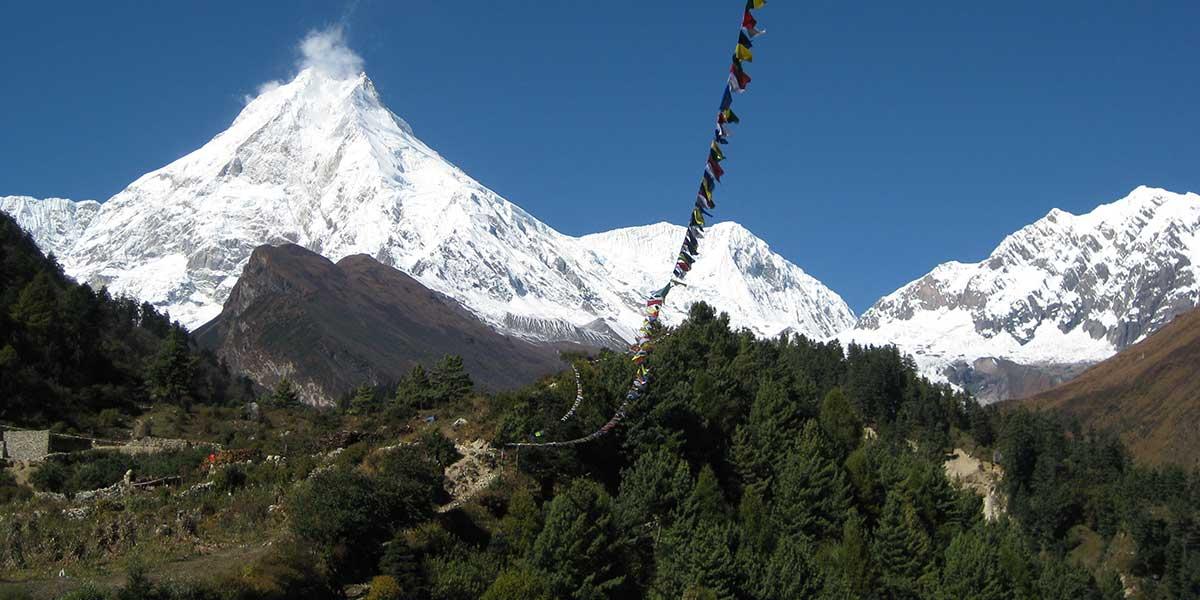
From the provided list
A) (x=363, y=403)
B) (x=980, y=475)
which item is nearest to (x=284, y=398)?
(x=363, y=403)

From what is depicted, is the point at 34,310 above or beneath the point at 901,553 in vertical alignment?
above

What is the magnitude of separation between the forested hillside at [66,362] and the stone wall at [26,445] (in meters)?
12.6

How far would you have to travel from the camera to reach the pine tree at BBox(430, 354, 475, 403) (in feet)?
283

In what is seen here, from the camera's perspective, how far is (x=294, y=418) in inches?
3531

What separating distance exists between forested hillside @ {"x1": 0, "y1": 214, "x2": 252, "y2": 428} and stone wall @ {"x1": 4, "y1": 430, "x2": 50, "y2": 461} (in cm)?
1255

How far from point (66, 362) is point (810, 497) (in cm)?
5595

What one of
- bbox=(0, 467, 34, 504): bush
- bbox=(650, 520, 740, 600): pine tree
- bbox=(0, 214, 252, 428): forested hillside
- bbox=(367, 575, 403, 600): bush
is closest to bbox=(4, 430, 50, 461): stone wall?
bbox=(0, 467, 34, 504): bush

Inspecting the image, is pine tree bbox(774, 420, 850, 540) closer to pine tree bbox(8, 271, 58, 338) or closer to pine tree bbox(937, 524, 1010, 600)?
pine tree bbox(937, 524, 1010, 600)

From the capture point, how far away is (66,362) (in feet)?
287

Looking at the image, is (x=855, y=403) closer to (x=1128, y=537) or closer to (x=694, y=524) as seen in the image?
(x=1128, y=537)

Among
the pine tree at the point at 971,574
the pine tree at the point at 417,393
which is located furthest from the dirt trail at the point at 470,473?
the pine tree at the point at 417,393

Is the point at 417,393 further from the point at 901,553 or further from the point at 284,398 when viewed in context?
the point at 901,553

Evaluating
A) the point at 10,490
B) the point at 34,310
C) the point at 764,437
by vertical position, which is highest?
the point at 34,310

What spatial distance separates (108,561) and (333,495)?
25.3 feet
